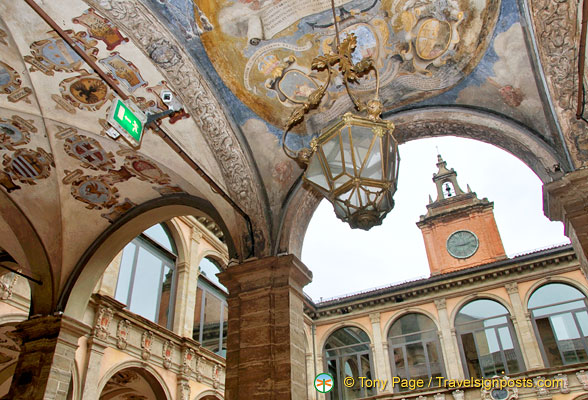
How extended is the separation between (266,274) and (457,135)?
2.96 meters

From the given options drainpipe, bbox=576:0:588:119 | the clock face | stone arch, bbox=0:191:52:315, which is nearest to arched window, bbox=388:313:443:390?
the clock face

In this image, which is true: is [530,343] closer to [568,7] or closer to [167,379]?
[167,379]

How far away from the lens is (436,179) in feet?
86.4

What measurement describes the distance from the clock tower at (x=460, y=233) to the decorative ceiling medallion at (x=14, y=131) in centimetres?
1894

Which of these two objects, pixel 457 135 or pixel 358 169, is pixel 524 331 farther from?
pixel 358 169

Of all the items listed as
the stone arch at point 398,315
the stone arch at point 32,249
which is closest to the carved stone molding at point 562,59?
the stone arch at point 32,249

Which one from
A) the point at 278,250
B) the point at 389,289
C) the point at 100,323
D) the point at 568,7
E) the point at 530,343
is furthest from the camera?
the point at 389,289

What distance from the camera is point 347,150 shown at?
3.79 meters

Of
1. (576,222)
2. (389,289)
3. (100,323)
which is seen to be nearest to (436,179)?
(389,289)

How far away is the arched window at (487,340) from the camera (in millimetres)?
16422

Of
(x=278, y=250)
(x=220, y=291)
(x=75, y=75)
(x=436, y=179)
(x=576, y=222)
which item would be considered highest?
(x=436, y=179)

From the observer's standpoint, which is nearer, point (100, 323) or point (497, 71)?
point (497, 71)

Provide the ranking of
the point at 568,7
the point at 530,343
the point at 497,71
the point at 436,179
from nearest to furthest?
1. the point at 568,7
2. the point at 497,71
3. the point at 530,343
4. the point at 436,179

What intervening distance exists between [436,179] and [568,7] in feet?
72.5
